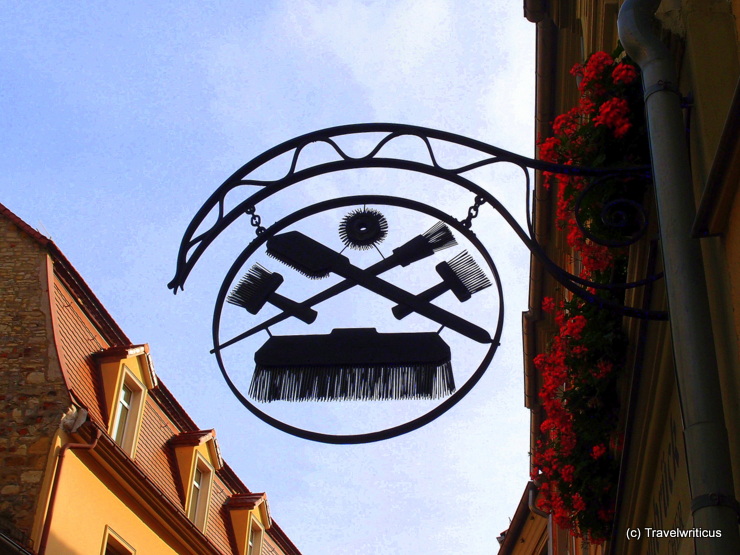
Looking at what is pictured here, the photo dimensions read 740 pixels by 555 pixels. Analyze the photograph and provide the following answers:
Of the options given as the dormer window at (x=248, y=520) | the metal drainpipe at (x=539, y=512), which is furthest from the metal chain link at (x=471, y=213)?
the dormer window at (x=248, y=520)

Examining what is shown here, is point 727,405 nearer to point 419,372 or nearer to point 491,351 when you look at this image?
point 491,351

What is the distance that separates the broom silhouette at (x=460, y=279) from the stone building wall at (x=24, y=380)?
32.5 ft

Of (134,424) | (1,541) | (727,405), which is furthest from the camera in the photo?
(134,424)

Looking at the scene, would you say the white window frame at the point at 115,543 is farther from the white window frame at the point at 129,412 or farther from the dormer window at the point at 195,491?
the dormer window at the point at 195,491

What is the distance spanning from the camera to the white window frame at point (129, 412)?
16250 mm

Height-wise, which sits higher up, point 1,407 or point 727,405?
point 1,407

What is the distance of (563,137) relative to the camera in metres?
6.12

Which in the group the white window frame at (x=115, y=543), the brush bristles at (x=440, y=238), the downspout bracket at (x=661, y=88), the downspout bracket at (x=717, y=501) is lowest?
the downspout bracket at (x=717, y=501)

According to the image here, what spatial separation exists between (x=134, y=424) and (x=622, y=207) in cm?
1320

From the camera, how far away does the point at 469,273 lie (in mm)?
5102

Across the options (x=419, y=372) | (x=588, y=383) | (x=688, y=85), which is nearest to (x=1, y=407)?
(x=588, y=383)

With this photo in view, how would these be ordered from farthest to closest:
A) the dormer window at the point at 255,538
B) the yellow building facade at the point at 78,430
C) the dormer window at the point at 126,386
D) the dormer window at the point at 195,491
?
the dormer window at the point at 255,538 < the dormer window at the point at 195,491 < the dormer window at the point at 126,386 < the yellow building facade at the point at 78,430

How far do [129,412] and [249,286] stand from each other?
40.6 ft

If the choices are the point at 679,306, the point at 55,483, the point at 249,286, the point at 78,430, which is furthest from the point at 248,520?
the point at 679,306
